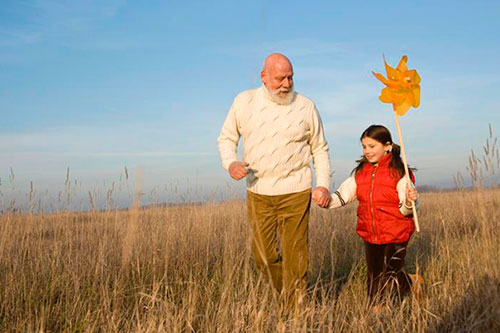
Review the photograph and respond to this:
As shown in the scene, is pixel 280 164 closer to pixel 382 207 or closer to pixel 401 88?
pixel 382 207

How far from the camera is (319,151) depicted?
349 centimetres

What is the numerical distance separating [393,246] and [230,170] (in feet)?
4.82

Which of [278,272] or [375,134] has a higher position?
→ [375,134]

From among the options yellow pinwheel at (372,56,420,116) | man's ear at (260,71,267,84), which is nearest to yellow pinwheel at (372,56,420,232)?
yellow pinwheel at (372,56,420,116)

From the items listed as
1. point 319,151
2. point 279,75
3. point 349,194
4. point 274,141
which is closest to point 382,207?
point 349,194

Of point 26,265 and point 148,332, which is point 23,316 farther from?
point 148,332

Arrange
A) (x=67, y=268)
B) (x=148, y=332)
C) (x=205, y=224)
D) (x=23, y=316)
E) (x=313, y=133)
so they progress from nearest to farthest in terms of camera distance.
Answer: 1. (x=148, y=332)
2. (x=23, y=316)
3. (x=313, y=133)
4. (x=67, y=268)
5. (x=205, y=224)

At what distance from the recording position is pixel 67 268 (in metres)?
3.95

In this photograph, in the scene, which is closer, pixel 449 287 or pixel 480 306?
pixel 480 306

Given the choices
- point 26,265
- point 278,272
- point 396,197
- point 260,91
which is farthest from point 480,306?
point 26,265

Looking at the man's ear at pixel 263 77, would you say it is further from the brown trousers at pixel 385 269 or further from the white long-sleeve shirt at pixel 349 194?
the brown trousers at pixel 385 269

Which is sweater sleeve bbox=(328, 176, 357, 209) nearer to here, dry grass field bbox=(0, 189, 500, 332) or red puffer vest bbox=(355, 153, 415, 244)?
red puffer vest bbox=(355, 153, 415, 244)

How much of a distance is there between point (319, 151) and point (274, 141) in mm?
457

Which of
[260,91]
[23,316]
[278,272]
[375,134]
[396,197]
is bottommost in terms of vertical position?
[23,316]
